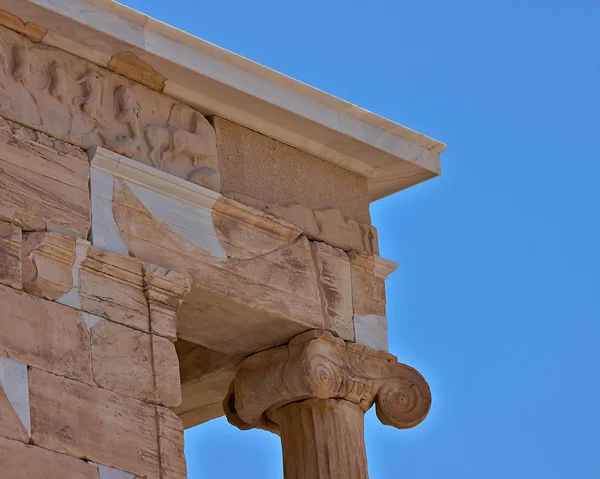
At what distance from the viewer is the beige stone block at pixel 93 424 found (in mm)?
9828

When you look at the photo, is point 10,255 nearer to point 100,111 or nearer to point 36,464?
point 36,464

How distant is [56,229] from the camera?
10.4m

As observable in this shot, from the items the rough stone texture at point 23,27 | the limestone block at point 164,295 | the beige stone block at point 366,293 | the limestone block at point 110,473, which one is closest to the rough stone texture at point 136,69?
the rough stone texture at point 23,27

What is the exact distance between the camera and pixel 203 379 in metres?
12.3

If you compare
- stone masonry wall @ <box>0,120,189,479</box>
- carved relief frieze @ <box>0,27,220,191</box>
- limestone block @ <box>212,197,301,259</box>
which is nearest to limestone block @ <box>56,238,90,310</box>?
stone masonry wall @ <box>0,120,189,479</box>

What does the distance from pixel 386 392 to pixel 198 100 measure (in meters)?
2.20

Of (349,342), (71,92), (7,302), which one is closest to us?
(7,302)

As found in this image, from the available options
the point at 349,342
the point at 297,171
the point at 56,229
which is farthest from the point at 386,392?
the point at 56,229

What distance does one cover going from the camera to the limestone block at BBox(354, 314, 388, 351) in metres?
12.0

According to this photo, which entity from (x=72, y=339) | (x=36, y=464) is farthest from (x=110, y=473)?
(x=72, y=339)

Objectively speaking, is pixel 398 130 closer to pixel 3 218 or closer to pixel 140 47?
pixel 140 47

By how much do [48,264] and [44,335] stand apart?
0.44 m

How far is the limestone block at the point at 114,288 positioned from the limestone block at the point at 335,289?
1529 mm

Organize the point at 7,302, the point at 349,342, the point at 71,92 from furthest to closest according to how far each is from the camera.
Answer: the point at 349,342 → the point at 71,92 → the point at 7,302
